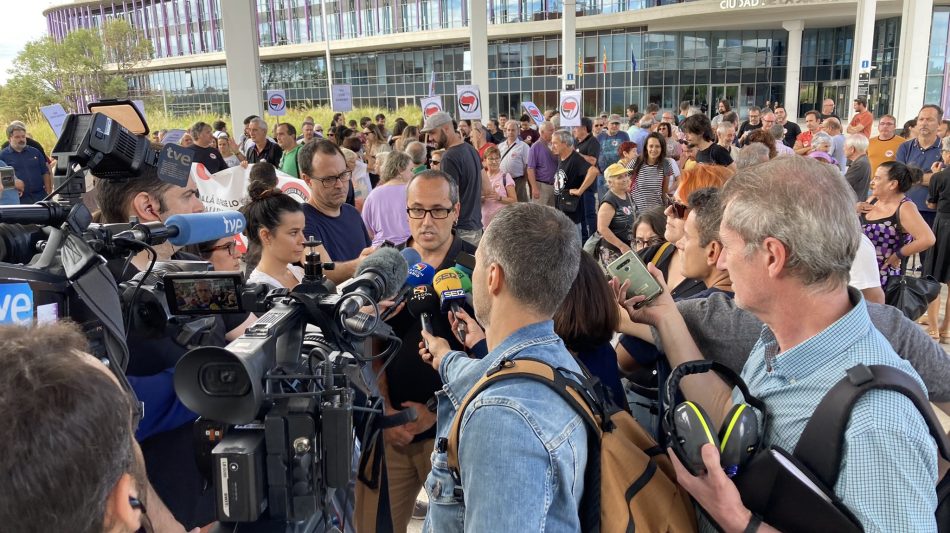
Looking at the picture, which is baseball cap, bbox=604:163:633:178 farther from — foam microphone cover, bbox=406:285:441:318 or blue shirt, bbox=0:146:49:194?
blue shirt, bbox=0:146:49:194

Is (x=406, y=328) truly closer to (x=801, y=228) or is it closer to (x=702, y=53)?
(x=801, y=228)

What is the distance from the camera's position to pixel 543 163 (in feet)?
32.9

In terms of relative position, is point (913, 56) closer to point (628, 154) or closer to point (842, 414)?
point (628, 154)

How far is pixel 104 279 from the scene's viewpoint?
1620 mm

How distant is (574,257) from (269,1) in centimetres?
4916

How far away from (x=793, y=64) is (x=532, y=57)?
13.7 meters

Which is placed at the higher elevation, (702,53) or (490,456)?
(702,53)

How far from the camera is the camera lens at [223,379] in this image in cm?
133

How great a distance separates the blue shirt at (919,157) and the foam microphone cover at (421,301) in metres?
6.86

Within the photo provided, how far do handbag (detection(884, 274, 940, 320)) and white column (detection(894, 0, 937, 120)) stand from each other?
73.6ft

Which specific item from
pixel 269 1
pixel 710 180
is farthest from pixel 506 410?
pixel 269 1

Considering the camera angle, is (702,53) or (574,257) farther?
(702,53)

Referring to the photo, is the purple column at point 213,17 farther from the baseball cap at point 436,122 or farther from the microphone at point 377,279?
the microphone at point 377,279

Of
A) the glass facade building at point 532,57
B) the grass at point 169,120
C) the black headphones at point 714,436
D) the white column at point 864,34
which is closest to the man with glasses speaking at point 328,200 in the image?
the black headphones at point 714,436
